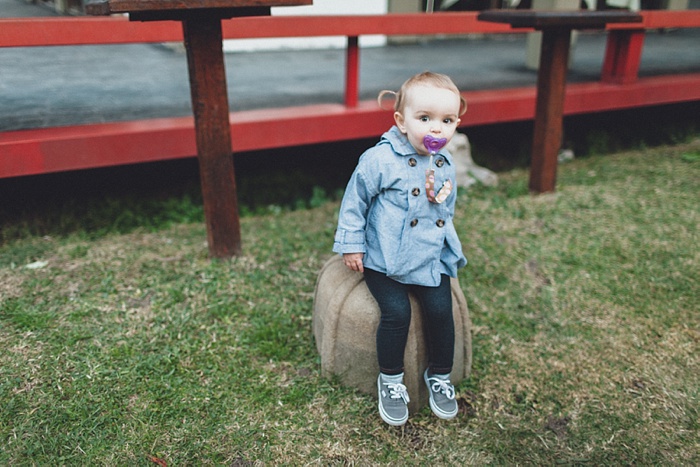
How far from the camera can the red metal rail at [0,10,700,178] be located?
3.53 metres

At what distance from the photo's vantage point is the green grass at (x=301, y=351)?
7.90 feet

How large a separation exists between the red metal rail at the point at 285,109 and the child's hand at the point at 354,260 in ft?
6.35

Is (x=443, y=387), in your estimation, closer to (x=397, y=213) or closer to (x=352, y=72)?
(x=397, y=213)

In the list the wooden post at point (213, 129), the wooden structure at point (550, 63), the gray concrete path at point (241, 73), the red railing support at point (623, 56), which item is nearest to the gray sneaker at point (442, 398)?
the wooden post at point (213, 129)

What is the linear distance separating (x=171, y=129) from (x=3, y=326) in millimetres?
1505

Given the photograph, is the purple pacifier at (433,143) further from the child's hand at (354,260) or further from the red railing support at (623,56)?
the red railing support at (623,56)

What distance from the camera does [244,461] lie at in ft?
7.61

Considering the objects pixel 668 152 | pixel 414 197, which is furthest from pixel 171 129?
pixel 668 152

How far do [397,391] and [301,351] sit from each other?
636mm

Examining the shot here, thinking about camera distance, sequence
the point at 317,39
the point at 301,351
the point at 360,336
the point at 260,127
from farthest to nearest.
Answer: the point at 317,39 < the point at 260,127 < the point at 301,351 < the point at 360,336

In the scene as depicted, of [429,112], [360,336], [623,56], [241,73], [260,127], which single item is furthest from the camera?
[241,73]

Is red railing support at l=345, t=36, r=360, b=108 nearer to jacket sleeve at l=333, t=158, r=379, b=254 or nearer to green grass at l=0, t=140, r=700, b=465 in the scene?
green grass at l=0, t=140, r=700, b=465

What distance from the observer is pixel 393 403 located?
2.43 metres

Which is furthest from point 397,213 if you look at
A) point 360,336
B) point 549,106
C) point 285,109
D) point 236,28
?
point 549,106
